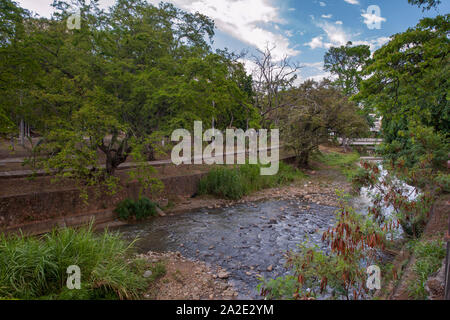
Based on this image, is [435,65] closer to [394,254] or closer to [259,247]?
[394,254]

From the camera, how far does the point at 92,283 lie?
4102 millimetres

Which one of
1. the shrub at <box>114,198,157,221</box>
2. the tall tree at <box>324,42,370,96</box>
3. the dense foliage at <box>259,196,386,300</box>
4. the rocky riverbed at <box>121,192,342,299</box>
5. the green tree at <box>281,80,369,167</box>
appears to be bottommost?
the rocky riverbed at <box>121,192,342,299</box>

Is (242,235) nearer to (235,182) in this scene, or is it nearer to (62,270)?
(235,182)

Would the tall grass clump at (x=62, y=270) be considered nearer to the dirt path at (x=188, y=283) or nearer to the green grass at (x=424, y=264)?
the dirt path at (x=188, y=283)

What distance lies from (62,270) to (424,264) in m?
5.56

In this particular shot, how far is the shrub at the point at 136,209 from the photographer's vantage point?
9055mm

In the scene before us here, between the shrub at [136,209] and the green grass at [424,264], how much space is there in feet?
25.4

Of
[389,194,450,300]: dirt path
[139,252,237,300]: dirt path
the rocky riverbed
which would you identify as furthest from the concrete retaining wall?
[389,194,450,300]: dirt path

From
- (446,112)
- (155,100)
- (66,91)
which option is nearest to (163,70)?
(155,100)

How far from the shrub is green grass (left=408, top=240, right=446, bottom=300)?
7751 millimetres

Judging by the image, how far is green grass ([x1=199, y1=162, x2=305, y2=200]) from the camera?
1198 cm

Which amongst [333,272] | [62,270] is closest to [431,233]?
[333,272]

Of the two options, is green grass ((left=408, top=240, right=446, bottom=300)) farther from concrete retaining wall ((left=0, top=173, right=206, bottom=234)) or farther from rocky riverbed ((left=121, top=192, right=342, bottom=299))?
concrete retaining wall ((left=0, top=173, right=206, bottom=234))

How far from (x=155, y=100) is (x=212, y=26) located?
951cm
